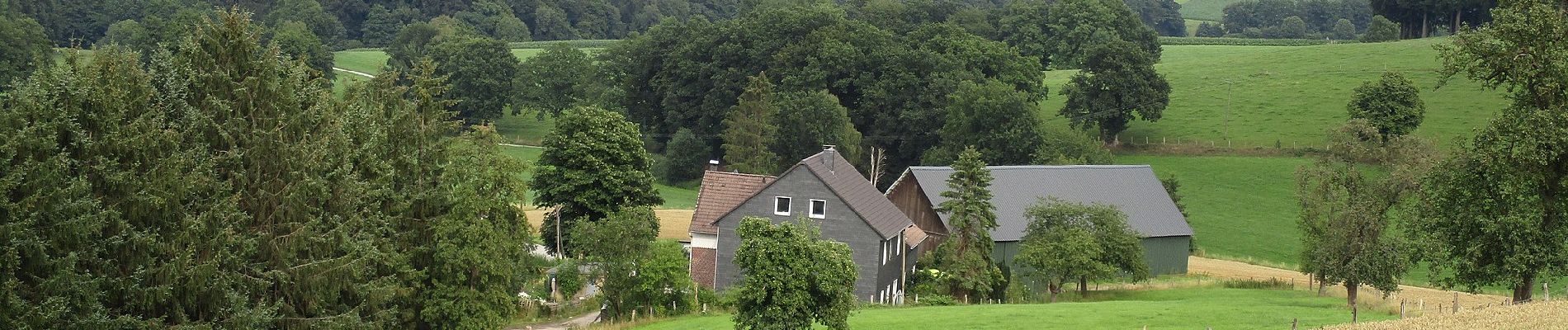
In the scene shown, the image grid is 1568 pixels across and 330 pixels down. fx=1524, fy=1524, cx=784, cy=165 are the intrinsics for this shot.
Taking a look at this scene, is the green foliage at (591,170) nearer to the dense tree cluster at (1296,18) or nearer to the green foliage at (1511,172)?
the green foliage at (1511,172)

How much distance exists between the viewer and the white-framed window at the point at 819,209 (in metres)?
54.9

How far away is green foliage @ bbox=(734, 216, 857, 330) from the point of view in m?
32.4

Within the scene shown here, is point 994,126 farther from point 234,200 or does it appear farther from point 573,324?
point 234,200

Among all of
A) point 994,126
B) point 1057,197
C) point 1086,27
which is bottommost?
point 1057,197

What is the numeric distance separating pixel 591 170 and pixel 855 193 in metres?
12.2

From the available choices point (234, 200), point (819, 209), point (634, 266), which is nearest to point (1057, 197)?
point (819, 209)

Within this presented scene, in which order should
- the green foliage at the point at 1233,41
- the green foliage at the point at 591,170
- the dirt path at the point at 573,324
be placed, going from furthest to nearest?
1. the green foliage at the point at 1233,41
2. the green foliage at the point at 591,170
3. the dirt path at the point at 573,324

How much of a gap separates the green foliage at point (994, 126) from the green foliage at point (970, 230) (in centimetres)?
3029

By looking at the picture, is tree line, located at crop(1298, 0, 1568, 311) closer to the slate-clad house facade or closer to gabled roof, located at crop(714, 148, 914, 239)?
gabled roof, located at crop(714, 148, 914, 239)

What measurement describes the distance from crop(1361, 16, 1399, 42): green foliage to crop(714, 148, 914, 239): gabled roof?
279 feet

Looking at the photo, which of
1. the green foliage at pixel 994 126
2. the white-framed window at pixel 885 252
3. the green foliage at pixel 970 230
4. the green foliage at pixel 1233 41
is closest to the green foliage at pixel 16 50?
the green foliage at pixel 994 126

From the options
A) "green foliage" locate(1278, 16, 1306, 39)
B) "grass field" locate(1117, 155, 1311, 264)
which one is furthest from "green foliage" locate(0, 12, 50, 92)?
"green foliage" locate(1278, 16, 1306, 39)

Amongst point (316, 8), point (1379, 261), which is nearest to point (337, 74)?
point (316, 8)

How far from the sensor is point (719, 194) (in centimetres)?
5888
